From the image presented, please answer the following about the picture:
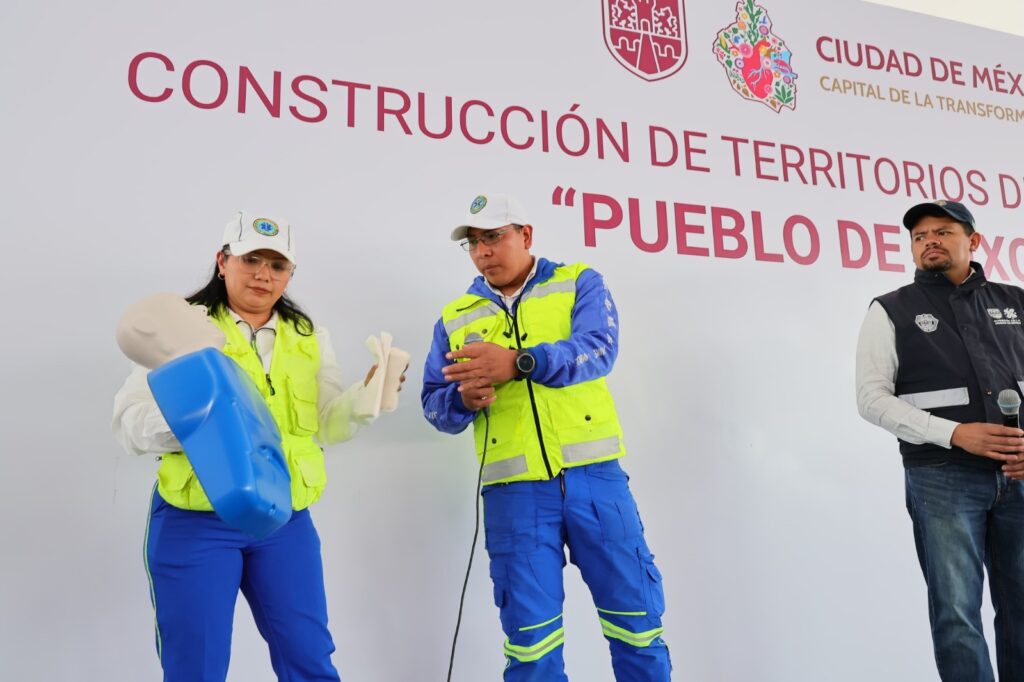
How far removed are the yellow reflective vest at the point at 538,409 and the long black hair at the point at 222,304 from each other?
1.26ft

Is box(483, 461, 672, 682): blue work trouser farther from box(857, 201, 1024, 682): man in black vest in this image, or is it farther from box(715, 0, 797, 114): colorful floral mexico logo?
box(715, 0, 797, 114): colorful floral mexico logo

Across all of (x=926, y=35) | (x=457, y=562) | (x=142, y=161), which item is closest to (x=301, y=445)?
(x=457, y=562)

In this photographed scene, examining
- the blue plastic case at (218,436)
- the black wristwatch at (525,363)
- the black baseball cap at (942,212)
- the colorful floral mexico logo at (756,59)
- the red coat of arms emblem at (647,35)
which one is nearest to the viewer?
the blue plastic case at (218,436)

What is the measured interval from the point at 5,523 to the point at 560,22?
88.7 inches

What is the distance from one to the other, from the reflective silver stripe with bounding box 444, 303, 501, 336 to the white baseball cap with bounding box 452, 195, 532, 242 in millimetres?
201

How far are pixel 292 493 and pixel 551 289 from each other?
81 centimetres

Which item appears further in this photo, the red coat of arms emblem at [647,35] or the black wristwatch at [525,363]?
the red coat of arms emblem at [647,35]

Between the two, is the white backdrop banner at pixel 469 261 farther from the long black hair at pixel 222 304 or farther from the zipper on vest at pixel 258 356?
the zipper on vest at pixel 258 356

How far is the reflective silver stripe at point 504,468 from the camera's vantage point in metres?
1.92

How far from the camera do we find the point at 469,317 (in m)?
2.09

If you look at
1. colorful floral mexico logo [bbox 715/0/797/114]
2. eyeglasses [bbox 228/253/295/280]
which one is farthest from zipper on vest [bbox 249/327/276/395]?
colorful floral mexico logo [bbox 715/0/797/114]

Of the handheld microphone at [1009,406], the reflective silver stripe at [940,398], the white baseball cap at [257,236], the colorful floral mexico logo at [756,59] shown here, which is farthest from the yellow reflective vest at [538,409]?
the colorful floral mexico logo at [756,59]

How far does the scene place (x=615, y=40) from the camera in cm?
286

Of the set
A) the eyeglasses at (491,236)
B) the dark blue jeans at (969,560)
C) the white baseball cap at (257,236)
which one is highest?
the eyeglasses at (491,236)
